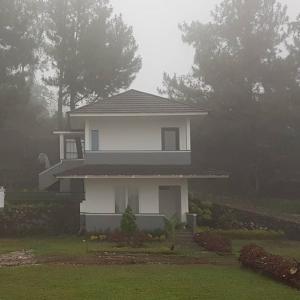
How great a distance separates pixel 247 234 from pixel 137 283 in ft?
42.5

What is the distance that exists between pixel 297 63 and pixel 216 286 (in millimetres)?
27688

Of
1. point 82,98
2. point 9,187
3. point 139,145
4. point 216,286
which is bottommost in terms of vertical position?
point 216,286

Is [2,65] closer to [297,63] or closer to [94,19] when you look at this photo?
[94,19]

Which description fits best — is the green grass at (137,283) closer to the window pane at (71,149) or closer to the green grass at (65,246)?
the green grass at (65,246)

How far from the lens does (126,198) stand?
84.2ft

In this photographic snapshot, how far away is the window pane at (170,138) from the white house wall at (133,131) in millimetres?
222

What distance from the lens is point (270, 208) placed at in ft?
111

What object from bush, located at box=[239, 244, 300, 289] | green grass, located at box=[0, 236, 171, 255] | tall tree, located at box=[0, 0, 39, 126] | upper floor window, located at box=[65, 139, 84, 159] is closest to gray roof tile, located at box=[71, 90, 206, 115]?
green grass, located at box=[0, 236, 171, 255]

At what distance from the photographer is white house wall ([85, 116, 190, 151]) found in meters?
27.0

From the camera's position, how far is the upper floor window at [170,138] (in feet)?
89.5

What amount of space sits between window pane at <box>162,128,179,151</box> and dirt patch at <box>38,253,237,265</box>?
9.59 m

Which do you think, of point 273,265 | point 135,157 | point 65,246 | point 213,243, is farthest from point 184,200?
point 273,265

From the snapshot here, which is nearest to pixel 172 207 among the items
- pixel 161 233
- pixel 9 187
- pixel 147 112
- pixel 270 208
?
pixel 161 233

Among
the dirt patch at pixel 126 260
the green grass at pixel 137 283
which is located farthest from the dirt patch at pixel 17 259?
the green grass at pixel 137 283
